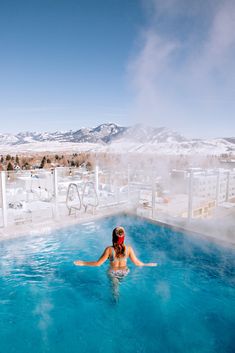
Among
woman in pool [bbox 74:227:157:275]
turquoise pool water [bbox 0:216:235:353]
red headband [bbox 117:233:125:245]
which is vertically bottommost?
turquoise pool water [bbox 0:216:235:353]

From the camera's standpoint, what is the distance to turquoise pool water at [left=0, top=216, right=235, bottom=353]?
279 cm

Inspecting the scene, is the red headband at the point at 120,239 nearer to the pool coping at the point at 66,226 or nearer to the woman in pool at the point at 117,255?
the woman in pool at the point at 117,255

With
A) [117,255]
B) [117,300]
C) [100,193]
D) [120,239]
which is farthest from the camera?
[100,193]

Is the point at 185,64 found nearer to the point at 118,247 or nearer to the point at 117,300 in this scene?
Result: the point at 118,247

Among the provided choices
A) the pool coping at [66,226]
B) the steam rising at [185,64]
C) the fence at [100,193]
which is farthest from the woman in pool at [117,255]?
the steam rising at [185,64]

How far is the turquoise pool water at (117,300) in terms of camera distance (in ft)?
9.16

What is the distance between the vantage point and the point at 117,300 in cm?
356

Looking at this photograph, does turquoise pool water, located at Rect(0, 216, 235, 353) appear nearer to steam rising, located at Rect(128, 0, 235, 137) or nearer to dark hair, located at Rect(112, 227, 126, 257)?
dark hair, located at Rect(112, 227, 126, 257)

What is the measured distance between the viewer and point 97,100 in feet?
70.9

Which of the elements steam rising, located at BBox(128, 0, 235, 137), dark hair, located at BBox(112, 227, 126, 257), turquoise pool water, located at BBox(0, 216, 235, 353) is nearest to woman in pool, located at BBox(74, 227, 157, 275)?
dark hair, located at BBox(112, 227, 126, 257)

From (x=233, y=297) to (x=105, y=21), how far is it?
9.69 m

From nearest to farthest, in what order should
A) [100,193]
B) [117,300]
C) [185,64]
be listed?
[117,300]
[185,64]
[100,193]

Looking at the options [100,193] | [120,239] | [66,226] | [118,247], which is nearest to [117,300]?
[118,247]

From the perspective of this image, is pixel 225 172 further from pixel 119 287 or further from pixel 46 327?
pixel 46 327
